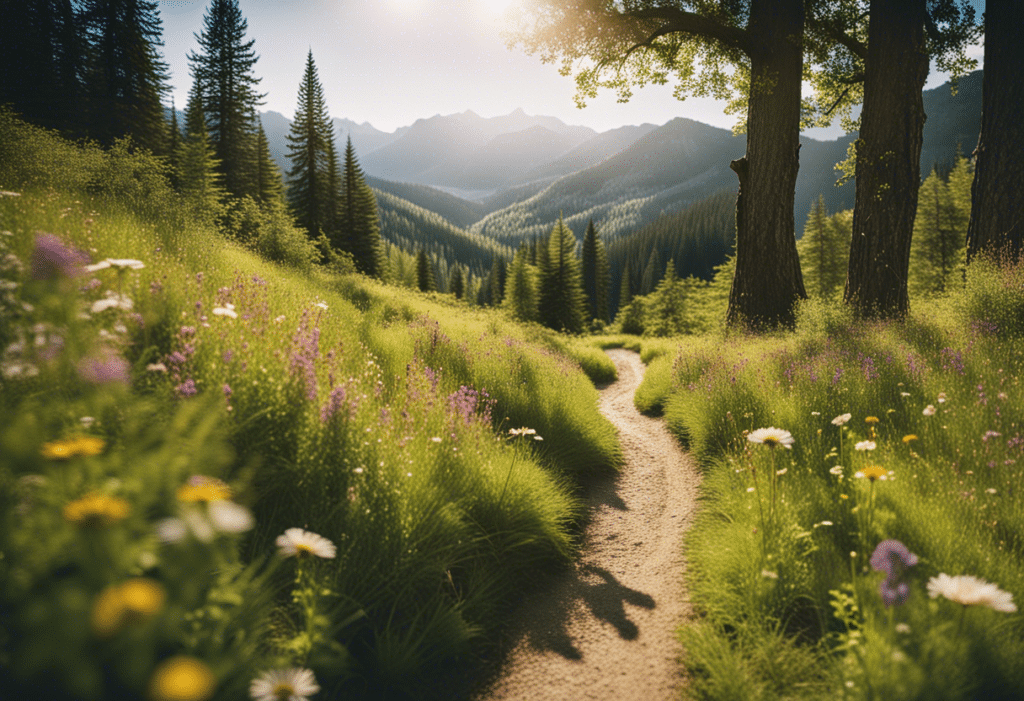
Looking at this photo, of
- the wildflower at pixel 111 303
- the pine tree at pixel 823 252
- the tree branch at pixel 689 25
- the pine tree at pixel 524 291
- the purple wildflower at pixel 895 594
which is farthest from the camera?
the pine tree at pixel 524 291

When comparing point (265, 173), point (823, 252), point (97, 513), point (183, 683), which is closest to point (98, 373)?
point (97, 513)

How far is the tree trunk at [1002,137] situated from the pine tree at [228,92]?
36640 mm

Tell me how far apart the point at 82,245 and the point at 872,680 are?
19.1 feet

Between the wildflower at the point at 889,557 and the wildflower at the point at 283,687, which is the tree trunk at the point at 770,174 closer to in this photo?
the wildflower at the point at 889,557

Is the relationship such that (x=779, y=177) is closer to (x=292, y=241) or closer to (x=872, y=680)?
(x=872, y=680)

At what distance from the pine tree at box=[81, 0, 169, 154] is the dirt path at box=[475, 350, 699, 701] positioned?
33.6 meters

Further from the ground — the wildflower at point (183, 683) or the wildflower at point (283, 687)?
the wildflower at point (183, 683)

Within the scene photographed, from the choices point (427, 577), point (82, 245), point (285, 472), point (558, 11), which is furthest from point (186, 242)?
point (558, 11)

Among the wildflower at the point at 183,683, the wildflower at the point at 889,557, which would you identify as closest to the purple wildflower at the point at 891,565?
the wildflower at the point at 889,557

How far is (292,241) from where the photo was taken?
52.1 feet

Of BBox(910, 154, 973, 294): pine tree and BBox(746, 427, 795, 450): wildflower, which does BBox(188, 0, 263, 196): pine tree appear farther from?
BBox(910, 154, 973, 294): pine tree

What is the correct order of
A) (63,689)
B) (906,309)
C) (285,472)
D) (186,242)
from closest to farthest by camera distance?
(63,689)
(285,472)
(186,242)
(906,309)

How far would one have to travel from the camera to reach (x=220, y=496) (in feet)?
4.11

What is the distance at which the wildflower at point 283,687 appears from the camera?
5.13ft
